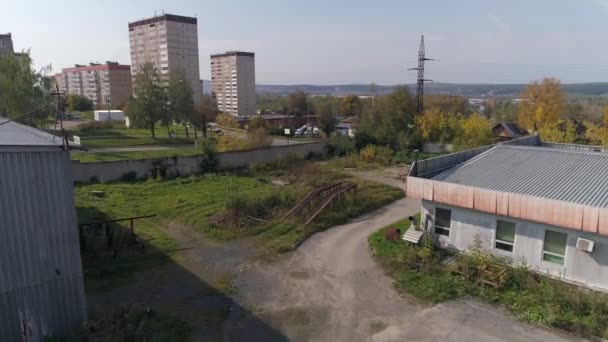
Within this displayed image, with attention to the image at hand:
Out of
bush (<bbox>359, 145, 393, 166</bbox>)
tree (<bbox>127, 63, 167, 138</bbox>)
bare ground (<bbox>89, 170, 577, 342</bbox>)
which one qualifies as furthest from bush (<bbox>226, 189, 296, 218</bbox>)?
tree (<bbox>127, 63, 167, 138</bbox>)

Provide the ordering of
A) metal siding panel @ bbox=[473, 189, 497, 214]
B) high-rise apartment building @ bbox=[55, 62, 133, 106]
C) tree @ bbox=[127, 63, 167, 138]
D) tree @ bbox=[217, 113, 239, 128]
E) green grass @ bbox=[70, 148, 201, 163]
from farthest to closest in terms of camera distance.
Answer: high-rise apartment building @ bbox=[55, 62, 133, 106], tree @ bbox=[127, 63, 167, 138], tree @ bbox=[217, 113, 239, 128], green grass @ bbox=[70, 148, 201, 163], metal siding panel @ bbox=[473, 189, 497, 214]

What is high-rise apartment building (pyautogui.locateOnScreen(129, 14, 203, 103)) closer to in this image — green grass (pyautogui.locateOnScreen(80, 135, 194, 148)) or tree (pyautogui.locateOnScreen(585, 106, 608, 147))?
green grass (pyautogui.locateOnScreen(80, 135, 194, 148))

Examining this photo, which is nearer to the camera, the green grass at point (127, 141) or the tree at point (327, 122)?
the green grass at point (127, 141)

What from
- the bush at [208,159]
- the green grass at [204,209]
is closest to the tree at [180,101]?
the bush at [208,159]

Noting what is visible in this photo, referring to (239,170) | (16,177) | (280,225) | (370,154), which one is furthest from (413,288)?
(370,154)

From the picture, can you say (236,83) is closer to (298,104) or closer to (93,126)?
(298,104)

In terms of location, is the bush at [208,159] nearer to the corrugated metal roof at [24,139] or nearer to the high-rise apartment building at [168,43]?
the corrugated metal roof at [24,139]
